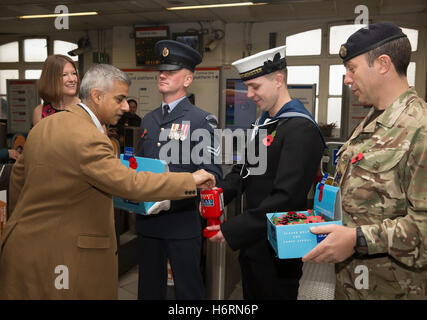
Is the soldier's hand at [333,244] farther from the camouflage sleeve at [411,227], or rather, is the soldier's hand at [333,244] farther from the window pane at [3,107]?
the window pane at [3,107]

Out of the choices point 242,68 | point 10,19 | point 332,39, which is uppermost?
point 10,19

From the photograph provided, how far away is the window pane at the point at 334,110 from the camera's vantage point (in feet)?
24.0

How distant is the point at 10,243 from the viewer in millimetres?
1496

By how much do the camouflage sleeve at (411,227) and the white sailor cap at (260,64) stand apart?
2.42ft

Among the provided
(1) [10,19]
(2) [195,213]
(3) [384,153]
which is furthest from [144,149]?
(1) [10,19]

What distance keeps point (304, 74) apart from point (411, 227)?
6.84 meters

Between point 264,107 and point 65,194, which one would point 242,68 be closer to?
point 264,107

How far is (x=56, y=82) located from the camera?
98.8 inches

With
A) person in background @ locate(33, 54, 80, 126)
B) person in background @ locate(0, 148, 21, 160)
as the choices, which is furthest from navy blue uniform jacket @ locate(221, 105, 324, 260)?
person in background @ locate(0, 148, 21, 160)

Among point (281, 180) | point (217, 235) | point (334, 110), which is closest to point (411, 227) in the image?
point (281, 180)

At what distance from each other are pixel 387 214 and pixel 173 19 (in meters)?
7.05

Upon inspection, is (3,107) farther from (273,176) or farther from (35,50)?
(273,176)

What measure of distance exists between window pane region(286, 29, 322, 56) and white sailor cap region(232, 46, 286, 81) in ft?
20.3

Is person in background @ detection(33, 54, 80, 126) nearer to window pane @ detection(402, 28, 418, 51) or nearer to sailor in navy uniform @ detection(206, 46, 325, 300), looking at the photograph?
sailor in navy uniform @ detection(206, 46, 325, 300)
